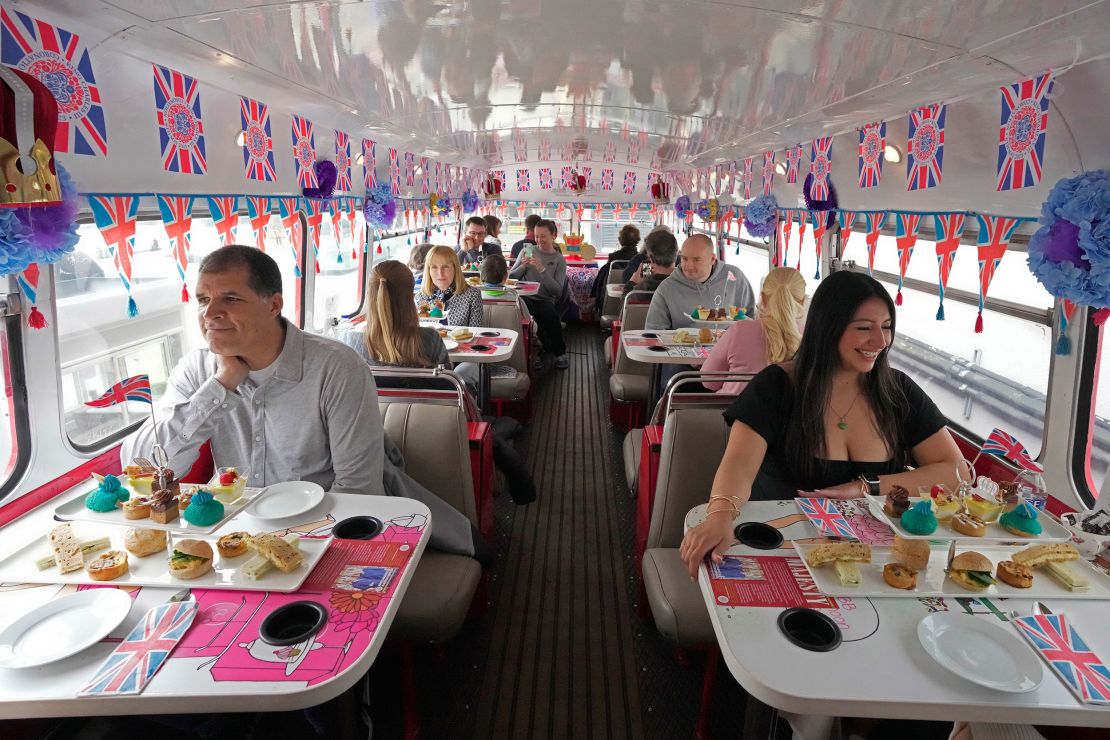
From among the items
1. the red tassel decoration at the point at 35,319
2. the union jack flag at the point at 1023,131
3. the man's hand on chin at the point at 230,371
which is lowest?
the man's hand on chin at the point at 230,371

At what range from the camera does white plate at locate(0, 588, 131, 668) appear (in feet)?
4.59

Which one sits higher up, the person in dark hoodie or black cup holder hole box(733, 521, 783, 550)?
the person in dark hoodie

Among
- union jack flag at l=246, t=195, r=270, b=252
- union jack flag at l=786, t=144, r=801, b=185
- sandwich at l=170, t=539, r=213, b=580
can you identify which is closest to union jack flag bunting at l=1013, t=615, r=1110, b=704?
sandwich at l=170, t=539, r=213, b=580

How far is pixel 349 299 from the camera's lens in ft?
22.2

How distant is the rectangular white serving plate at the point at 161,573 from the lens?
5.53ft

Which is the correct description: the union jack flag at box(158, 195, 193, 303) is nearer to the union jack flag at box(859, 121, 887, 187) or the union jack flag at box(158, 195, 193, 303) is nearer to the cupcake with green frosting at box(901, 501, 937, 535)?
the cupcake with green frosting at box(901, 501, 937, 535)

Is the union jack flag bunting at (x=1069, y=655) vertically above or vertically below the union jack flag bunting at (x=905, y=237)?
below

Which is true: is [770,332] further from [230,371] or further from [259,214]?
[259,214]

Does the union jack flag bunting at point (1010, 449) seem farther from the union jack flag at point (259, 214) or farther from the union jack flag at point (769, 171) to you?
the union jack flag at point (769, 171)

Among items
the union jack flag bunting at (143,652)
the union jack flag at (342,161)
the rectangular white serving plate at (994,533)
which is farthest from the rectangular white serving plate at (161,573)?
the union jack flag at (342,161)

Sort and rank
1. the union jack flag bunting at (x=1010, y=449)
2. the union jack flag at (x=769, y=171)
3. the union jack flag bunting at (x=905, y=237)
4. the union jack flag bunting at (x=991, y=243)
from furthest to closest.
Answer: the union jack flag at (x=769, y=171), the union jack flag bunting at (x=905, y=237), the union jack flag bunting at (x=991, y=243), the union jack flag bunting at (x=1010, y=449)

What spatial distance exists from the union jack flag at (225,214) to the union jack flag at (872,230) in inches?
162

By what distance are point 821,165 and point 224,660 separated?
513 centimetres

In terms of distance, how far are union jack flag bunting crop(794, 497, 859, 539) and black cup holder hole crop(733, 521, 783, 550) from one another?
0.15m
